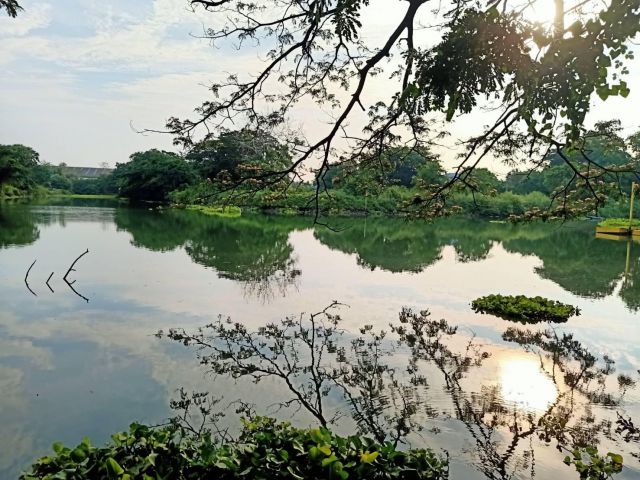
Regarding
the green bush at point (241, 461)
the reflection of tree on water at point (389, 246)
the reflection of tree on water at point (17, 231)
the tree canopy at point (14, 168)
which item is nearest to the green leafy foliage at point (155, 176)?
the tree canopy at point (14, 168)

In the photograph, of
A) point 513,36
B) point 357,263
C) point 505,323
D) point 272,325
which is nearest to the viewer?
point 513,36

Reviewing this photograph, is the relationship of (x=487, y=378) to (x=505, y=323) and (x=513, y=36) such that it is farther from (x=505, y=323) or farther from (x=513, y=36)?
(x=513, y=36)

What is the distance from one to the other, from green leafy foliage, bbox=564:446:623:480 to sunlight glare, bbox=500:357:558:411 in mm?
986

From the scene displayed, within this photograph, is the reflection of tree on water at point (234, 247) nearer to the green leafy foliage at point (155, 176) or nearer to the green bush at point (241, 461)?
the green bush at point (241, 461)

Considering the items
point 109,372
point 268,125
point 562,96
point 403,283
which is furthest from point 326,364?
point 403,283

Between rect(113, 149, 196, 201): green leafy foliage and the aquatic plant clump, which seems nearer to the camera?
the aquatic plant clump

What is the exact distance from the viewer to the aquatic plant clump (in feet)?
28.7

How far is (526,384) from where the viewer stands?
18.4ft

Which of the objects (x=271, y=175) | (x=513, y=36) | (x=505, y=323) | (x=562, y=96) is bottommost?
(x=505, y=323)

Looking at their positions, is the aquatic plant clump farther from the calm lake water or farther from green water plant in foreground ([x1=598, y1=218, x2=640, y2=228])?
green water plant in foreground ([x1=598, y1=218, x2=640, y2=228])

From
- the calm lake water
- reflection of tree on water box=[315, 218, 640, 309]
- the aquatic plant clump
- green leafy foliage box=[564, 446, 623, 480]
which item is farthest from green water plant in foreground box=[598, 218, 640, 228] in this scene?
green leafy foliage box=[564, 446, 623, 480]

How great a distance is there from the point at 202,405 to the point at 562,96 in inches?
153

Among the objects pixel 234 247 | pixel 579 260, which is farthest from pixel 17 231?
pixel 579 260

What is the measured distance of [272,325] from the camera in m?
7.59
